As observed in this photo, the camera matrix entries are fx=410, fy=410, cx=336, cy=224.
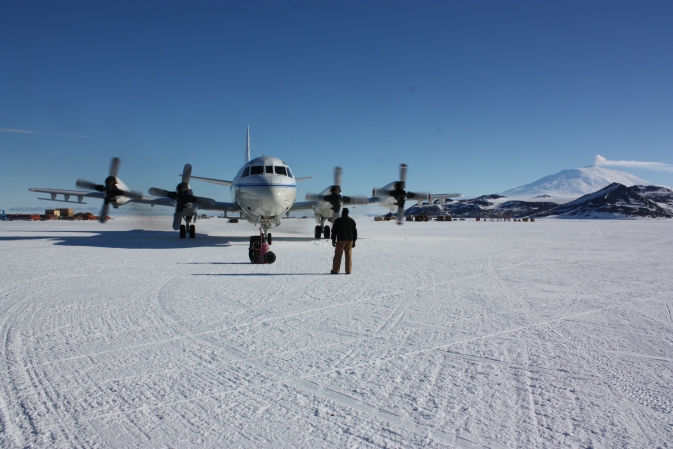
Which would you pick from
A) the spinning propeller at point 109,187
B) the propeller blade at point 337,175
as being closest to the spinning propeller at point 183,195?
the spinning propeller at point 109,187

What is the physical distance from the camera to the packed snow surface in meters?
2.92

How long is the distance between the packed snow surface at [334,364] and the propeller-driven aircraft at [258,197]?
18.5 ft

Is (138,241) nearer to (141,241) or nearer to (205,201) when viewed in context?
(141,241)

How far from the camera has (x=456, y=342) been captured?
4859mm

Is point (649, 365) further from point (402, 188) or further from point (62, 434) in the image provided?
point (402, 188)

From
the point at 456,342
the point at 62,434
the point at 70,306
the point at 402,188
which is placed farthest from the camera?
the point at 402,188

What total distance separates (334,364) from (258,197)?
40.0 ft

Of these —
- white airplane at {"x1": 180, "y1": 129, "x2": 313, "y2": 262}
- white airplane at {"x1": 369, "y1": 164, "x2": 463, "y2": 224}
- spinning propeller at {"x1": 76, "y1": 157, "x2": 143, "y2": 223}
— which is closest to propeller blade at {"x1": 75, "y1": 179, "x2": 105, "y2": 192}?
spinning propeller at {"x1": 76, "y1": 157, "x2": 143, "y2": 223}

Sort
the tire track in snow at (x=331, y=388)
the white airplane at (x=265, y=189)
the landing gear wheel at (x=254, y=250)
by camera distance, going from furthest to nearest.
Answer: the white airplane at (x=265, y=189) < the landing gear wheel at (x=254, y=250) < the tire track in snow at (x=331, y=388)

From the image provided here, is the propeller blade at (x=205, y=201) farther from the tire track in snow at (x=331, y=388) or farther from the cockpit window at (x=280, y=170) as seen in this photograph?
the tire track in snow at (x=331, y=388)

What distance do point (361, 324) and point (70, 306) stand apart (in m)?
4.68

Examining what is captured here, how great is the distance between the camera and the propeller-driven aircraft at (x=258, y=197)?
15852 millimetres

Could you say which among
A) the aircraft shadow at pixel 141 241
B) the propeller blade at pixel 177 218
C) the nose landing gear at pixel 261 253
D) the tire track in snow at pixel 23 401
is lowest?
the tire track in snow at pixel 23 401

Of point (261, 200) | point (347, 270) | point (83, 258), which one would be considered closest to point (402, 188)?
point (261, 200)
